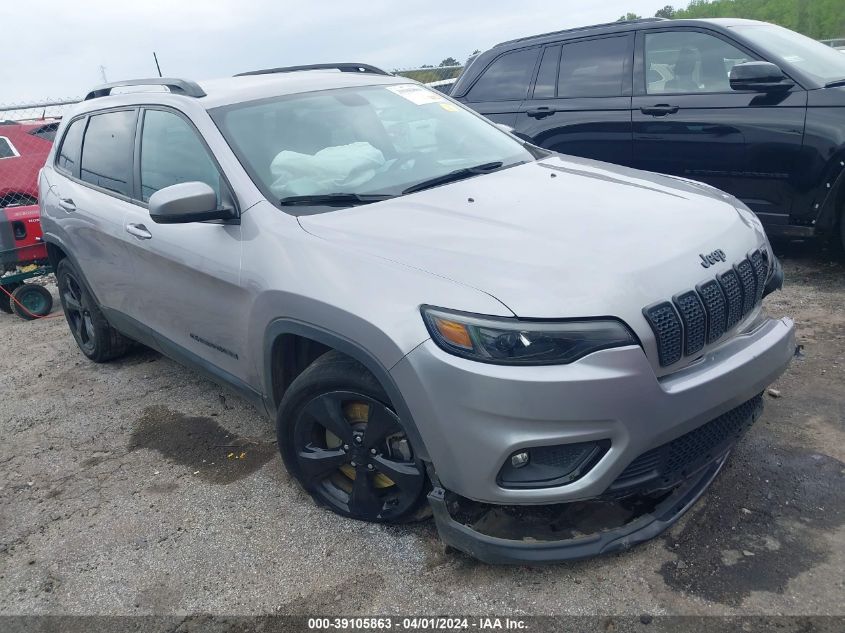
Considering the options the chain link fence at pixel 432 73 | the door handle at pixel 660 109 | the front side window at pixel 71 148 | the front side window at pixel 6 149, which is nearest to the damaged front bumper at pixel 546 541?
the front side window at pixel 71 148

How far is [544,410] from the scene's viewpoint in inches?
85.8

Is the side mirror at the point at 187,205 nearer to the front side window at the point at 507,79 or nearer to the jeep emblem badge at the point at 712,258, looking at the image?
the jeep emblem badge at the point at 712,258

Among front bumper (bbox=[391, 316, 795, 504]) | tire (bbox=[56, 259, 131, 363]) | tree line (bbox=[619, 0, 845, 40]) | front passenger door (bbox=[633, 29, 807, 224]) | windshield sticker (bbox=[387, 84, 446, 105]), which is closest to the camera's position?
front bumper (bbox=[391, 316, 795, 504])

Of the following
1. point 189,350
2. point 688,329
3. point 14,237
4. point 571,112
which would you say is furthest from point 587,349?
point 14,237

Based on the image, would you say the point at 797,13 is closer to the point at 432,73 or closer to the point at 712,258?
the point at 432,73

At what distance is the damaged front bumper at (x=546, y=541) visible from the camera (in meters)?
2.39

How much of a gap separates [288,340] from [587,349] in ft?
4.14

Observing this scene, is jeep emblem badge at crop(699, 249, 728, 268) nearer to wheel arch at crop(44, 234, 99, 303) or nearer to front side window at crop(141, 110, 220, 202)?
front side window at crop(141, 110, 220, 202)

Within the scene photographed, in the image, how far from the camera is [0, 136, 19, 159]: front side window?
8130mm

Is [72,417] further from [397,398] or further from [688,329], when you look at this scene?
[688,329]

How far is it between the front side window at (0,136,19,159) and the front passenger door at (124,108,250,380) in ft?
17.4

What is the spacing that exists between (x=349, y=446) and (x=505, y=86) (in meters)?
4.69

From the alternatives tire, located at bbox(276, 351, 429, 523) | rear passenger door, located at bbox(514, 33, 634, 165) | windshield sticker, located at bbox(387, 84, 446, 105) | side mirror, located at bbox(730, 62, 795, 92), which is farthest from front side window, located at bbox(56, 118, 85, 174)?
side mirror, located at bbox(730, 62, 795, 92)

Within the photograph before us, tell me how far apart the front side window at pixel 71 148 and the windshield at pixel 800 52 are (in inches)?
183
